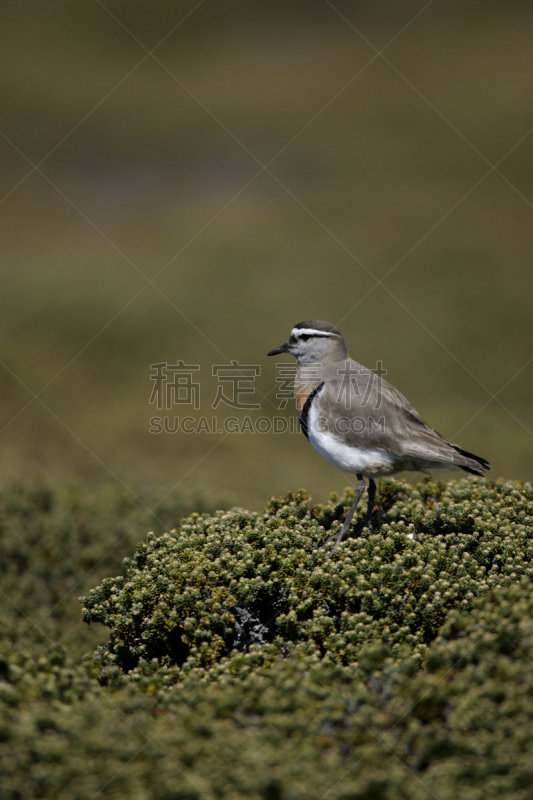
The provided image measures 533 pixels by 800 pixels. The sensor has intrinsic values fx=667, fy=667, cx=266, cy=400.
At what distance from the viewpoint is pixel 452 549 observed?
608cm

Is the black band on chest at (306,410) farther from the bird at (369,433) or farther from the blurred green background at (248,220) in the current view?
the blurred green background at (248,220)


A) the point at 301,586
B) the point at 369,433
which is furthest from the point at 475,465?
the point at 301,586

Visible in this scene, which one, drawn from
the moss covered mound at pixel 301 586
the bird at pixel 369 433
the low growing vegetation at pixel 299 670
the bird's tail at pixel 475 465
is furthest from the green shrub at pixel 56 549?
the bird's tail at pixel 475 465

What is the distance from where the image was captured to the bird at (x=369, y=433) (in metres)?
7.24

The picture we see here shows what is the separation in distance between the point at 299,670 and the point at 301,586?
113 centimetres

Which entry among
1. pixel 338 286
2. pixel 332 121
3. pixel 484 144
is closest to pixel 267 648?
pixel 338 286

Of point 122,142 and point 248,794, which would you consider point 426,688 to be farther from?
point 122,142

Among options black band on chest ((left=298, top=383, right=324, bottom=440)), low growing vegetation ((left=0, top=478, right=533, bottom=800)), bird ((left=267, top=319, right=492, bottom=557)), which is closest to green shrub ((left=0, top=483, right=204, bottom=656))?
low growing vegetation ((left=0, top=478, right=533, bottom=800))

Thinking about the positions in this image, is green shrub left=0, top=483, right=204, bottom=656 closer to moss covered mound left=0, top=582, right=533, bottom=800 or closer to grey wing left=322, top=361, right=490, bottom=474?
moss covered mound left=0, top=582, right=533, bottom=800

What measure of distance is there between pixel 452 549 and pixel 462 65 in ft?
126

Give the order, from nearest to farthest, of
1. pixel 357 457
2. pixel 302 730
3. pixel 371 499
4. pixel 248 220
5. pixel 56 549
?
pixel 302 730 < pixel 357 457 < pixel 371 499 < pixel 56 549 < pixel 248 220

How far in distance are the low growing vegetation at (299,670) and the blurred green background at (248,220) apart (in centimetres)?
428

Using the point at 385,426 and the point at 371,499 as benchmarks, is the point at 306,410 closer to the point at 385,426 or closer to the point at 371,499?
the point at 385,426

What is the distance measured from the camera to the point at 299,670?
15.4ft
